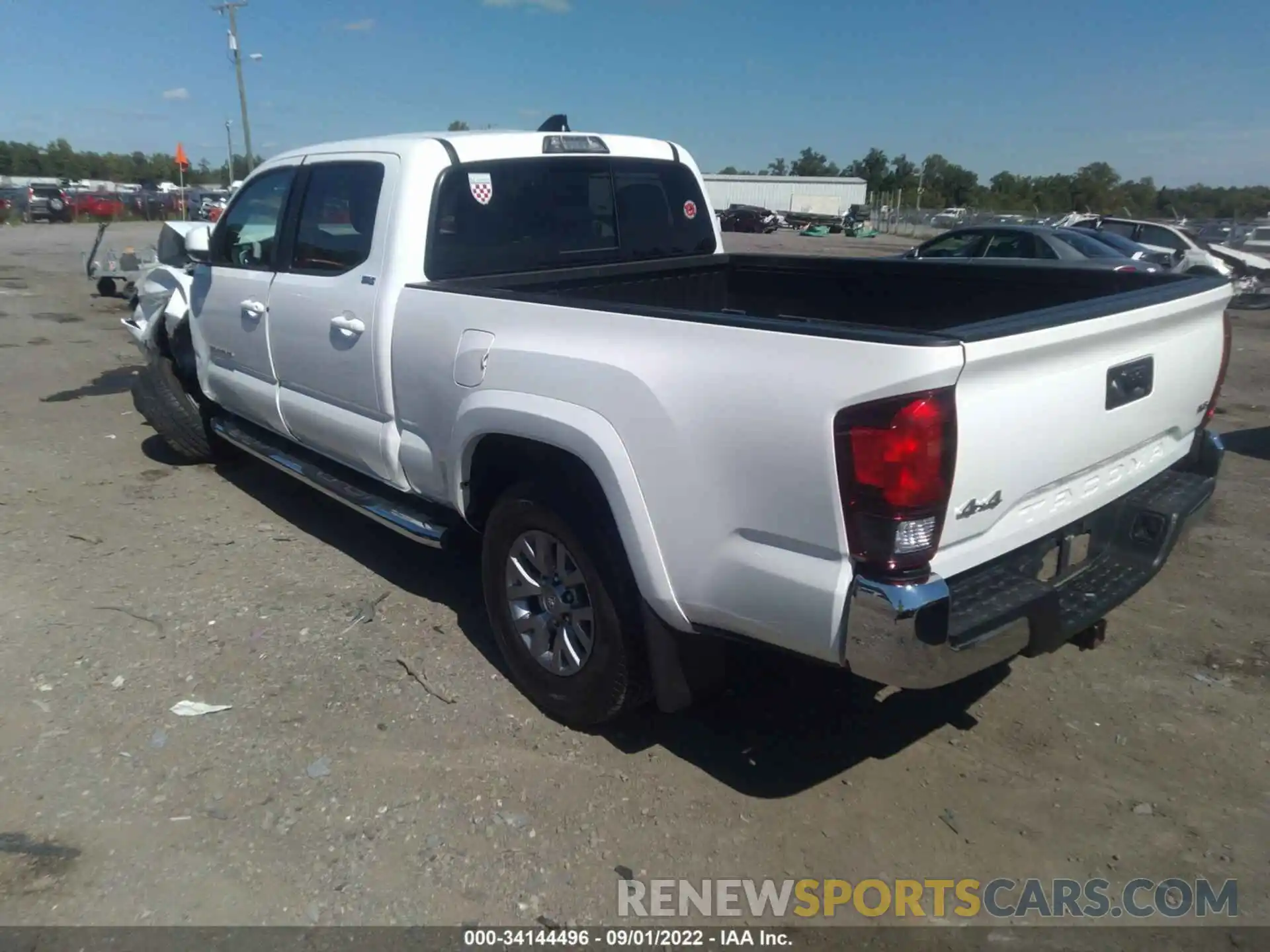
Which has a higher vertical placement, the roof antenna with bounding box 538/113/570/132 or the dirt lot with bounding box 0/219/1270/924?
the roof antenna with bounding box 538/113/570/132

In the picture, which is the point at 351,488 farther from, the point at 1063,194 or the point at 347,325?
the point at 1063,194

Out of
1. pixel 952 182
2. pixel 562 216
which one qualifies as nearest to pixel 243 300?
pixel 562 216

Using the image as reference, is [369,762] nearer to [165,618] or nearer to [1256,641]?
[165,618]

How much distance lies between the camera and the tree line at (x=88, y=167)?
96875 millimetres

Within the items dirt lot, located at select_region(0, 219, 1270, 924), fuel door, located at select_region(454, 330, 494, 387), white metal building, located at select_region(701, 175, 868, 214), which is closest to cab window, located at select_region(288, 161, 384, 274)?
fuel door, located at select_region(454, 330, 494, 387)

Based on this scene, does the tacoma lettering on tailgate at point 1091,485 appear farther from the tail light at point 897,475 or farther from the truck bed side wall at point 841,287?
the truck bed side wall at point 841,287

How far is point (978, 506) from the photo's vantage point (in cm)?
249

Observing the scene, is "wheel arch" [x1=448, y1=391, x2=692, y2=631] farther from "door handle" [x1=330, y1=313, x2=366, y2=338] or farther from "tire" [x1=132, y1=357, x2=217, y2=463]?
"tire" [x1=132, y1=357, x2=217, y2=463]

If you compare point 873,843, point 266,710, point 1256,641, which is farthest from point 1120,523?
point 266,710

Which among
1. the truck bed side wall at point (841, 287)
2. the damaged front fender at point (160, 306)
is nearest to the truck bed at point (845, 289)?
the truck bed side wall at point (841, 287)

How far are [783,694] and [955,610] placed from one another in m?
1.41

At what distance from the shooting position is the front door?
499cm

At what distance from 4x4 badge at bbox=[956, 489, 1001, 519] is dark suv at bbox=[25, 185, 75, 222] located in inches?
1938

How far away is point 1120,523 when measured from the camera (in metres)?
3.14
